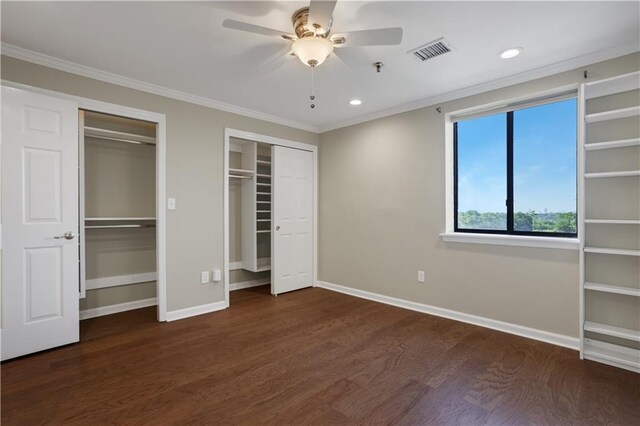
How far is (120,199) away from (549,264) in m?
4.71

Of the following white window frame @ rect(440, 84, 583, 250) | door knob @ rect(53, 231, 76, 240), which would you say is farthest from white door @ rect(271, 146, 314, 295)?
door knob @ rect(53, 231, 76, 240)

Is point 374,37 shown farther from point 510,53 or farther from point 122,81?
point 122,81

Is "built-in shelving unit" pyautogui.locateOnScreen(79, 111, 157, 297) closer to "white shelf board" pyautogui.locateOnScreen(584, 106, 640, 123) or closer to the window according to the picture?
the window

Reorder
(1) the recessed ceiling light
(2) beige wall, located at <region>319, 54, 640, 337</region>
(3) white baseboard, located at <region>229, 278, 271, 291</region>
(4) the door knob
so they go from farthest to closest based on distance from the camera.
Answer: (3) white baseboard, located at <region>229, 278, 271, 291</region> → (2) beige wall, located at <region>319, 54, 640, 337</region> → (4) the door knob → (1) the recessed ceiling light

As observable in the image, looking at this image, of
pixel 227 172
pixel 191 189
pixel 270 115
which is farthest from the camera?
pixel 270 115

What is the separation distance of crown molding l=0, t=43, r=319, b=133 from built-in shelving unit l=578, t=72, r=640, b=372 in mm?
3458

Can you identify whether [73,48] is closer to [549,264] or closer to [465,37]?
[465,37]

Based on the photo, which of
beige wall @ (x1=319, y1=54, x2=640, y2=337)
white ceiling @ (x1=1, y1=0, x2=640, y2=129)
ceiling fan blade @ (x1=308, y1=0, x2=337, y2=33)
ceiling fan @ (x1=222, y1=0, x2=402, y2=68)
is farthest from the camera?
beige wall @ (x1=319, y1=54, x2=640, y2=337)

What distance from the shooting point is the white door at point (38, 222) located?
246 cm

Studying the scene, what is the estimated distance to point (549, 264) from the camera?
2.84 meters

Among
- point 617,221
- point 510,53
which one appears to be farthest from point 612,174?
point 510,53

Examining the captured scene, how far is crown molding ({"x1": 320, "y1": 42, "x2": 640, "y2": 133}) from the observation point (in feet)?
8.21

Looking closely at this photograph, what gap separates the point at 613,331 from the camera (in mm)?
2393

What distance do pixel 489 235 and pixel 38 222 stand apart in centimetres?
419
